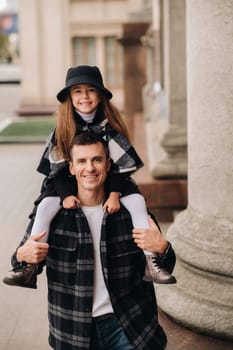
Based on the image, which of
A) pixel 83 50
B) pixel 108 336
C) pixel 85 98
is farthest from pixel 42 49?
pixel 108 336

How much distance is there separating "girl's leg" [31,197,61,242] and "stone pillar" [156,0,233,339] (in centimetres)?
161

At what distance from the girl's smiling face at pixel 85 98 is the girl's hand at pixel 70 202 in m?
0.40

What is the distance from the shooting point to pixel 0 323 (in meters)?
5.22

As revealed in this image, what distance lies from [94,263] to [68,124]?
0.61 meters

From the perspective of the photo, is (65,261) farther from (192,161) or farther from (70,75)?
(192,161)

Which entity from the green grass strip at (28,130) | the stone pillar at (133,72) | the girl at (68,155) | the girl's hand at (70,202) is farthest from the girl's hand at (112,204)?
the stone pillar at (133,72)

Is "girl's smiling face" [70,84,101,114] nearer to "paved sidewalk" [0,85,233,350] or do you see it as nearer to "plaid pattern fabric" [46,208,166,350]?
"plaid pattern fabric" [46,208,166,350]

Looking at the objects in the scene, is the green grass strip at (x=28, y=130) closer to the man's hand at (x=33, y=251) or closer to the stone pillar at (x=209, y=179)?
the stone pillar at (x=209, y=179)

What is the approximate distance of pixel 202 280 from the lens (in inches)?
190

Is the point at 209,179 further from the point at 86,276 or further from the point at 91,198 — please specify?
the point at 86,276

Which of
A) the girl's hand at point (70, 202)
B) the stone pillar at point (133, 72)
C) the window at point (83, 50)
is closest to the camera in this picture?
the girl's hand at point (70, 202)

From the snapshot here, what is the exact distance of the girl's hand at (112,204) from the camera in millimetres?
3146

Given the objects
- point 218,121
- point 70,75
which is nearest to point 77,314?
point 70,75

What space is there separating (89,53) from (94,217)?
80.4 ft
